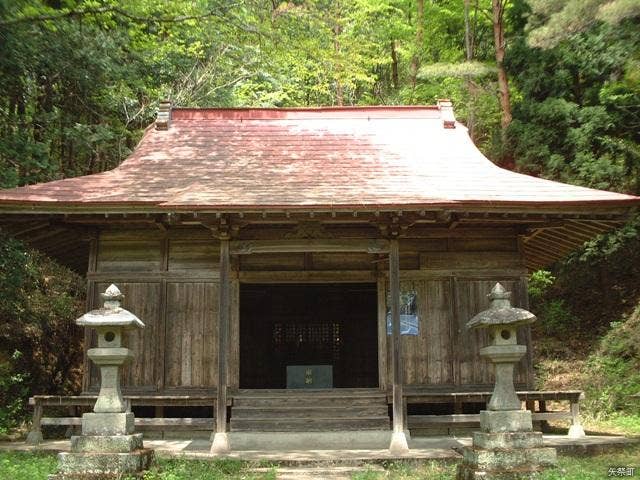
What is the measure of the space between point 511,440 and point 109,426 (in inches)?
169

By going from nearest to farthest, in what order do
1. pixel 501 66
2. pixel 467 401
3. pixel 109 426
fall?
pixel 109 426 < pixel 467 401 < pixel 501 66

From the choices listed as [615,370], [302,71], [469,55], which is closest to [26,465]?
[615,370]

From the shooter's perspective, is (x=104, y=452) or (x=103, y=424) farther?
(x=103, y=424)

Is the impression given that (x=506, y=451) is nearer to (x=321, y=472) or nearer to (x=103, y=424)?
(x=321, y=472)

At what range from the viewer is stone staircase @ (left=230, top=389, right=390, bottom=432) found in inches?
342

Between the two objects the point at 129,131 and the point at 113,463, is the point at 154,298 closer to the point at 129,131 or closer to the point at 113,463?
the point at 113,463

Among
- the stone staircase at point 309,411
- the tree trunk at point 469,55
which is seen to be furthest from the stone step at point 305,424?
the tree trunk at point 469,55

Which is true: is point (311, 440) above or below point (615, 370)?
below

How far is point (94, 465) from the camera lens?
19.7 ft

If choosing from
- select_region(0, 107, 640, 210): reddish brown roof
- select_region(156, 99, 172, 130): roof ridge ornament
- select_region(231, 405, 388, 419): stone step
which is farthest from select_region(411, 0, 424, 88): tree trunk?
select_region(231, 405, 388, 419): stone step

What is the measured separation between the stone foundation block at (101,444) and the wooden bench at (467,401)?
4.38m

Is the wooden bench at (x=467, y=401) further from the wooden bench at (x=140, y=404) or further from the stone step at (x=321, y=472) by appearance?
the wooden bench at (x=140, y=404)

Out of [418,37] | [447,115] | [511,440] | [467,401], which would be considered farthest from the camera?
[418,37]

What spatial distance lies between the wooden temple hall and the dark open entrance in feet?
12.8
